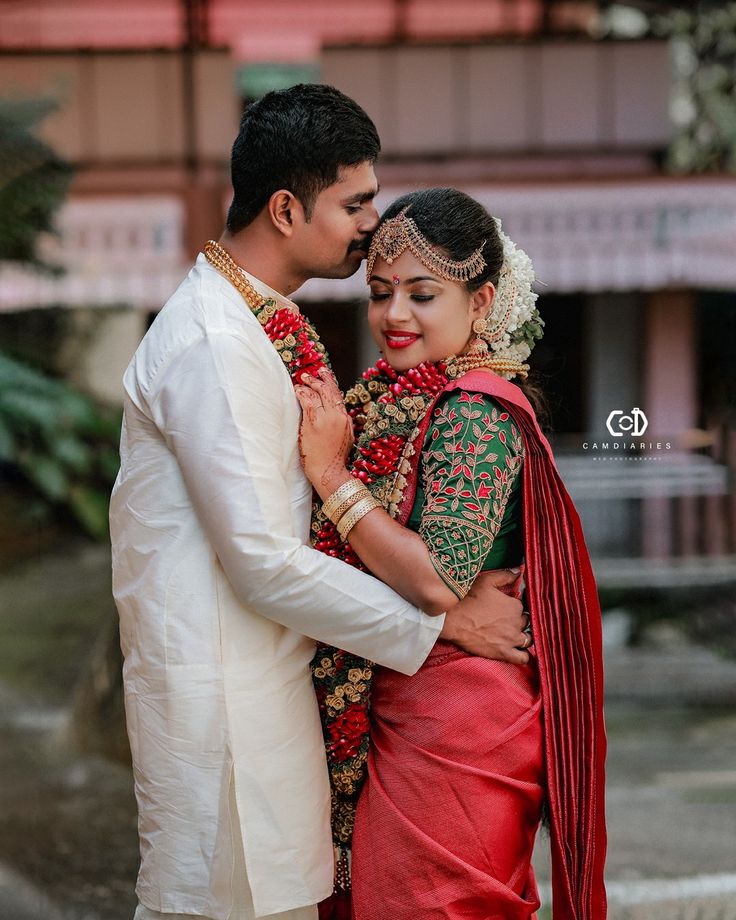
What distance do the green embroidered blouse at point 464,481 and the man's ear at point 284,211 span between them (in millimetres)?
407

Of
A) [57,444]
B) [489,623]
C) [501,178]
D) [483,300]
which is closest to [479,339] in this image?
[483,300]

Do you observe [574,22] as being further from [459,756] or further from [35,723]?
[459,756]

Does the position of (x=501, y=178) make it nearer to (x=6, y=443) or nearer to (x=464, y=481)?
(x=6, y=443)

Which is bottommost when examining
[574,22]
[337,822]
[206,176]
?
[337,822]

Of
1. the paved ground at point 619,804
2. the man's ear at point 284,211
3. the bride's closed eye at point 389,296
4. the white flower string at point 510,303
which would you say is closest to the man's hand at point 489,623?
the white flower string at point 510,303

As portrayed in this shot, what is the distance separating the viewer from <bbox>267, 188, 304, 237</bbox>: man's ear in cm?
187

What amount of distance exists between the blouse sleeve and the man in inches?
4.5

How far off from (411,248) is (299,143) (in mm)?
265

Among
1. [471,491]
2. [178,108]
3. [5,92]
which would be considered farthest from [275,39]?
[471,491]

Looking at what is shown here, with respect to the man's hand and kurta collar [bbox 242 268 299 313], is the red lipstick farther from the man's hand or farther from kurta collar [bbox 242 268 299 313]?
the man's hand

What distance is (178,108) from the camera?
5789mm


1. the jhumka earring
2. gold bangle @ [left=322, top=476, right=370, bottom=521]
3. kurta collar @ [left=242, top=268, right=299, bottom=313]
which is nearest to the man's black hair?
kurta collar @ [left=242, top=268, right=299, bottom=313]

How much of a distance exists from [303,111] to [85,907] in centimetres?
234

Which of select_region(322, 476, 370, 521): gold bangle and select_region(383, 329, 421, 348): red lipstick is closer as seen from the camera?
select_region(322, 476, 370, 521): gold bangle
